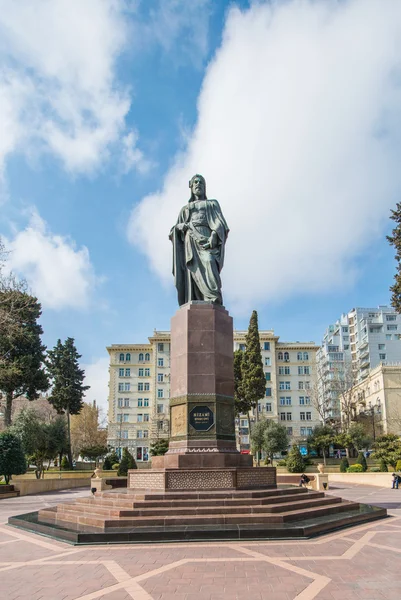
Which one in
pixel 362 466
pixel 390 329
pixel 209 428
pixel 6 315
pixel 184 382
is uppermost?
pixel 390 329

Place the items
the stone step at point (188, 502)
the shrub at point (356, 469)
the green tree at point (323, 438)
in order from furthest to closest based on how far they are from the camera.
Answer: the green tree at point (323, 438)
the shrub at point (356, 469)
the stone step at point (188, 502)

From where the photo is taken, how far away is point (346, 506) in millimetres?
13008

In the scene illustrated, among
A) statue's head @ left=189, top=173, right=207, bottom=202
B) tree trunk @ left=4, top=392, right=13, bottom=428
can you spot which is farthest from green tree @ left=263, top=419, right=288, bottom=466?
statue's head @ left=189, top=173, right=207, bottom=202

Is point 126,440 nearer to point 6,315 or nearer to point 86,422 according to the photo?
point 86,422

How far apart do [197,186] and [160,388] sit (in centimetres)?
5990

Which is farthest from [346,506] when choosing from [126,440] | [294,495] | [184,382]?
[126,440]

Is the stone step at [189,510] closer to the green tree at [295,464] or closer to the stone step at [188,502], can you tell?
the stone step at [188,502]

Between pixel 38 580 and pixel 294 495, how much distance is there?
23.3 feet

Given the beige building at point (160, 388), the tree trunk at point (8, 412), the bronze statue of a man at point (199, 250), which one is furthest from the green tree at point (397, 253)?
the beige building at point (160, 388)

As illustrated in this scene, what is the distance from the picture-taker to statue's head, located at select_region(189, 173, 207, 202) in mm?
16156

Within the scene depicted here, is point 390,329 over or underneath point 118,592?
over

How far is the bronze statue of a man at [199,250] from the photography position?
15.1 meters

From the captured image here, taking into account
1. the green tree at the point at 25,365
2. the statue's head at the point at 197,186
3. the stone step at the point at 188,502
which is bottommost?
the stone step at the point at 188,502

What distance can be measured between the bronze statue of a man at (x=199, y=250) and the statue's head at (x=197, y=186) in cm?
5
